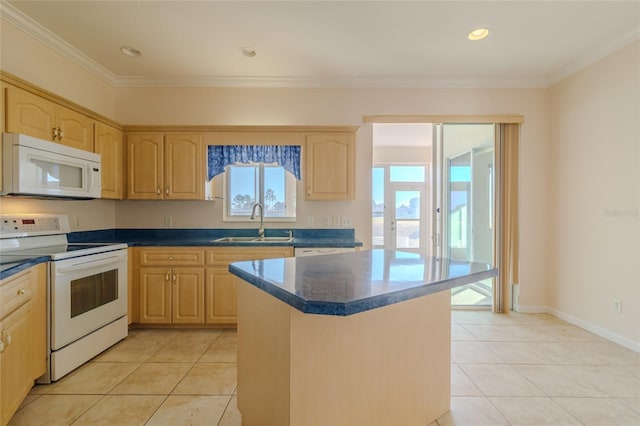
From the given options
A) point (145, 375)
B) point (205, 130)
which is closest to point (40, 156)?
point (205, 130)

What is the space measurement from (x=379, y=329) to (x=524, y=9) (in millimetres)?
2671

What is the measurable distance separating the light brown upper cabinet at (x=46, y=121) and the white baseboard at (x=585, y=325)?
5.00 meters

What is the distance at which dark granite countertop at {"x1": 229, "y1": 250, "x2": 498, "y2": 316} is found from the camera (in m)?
0.98

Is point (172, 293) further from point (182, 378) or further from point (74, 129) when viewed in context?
point (74, 129)

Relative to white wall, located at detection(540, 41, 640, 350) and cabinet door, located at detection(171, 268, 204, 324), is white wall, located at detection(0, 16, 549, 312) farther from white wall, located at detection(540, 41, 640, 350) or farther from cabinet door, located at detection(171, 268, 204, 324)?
cabinet door, located at detection(171, 268, 204, 324)

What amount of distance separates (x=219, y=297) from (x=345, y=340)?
212 cm

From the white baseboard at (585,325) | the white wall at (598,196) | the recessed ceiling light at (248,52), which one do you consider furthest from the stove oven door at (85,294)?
the white wall at (598,196)

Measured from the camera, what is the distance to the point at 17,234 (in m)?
2.24

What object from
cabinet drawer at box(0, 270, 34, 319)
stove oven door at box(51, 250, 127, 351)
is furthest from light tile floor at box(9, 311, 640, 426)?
cabinet drawer at box(0, 270, 34, 319)

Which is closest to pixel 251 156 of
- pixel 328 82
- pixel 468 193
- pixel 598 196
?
pixel 328 82

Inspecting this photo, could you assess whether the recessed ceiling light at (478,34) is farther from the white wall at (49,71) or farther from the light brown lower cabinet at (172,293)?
the white wall at (49,71)

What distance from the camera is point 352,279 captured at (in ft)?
4.16

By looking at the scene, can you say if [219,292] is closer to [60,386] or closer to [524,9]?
[60,386]

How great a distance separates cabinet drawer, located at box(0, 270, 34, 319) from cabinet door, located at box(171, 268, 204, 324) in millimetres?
1199
